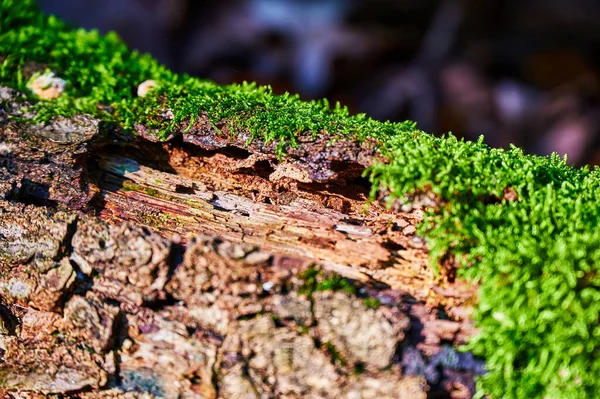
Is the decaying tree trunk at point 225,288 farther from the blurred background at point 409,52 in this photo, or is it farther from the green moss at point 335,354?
the blurred background at point 409,52

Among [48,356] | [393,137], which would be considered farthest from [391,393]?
[48,356]

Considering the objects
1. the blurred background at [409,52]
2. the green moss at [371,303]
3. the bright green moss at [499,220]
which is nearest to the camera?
the bright green moss at [499,220]

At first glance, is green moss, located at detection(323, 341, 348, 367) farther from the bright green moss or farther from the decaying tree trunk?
the bright green moss

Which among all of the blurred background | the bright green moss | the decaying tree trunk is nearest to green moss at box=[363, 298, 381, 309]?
the decaying tree trunk

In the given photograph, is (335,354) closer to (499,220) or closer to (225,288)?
(225,288)

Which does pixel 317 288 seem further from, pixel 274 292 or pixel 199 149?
pixel 199 149

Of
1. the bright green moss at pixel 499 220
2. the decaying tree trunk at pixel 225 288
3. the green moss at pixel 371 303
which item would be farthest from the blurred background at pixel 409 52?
the green moss at pixel 371 303

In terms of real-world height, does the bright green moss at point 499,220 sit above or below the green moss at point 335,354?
above

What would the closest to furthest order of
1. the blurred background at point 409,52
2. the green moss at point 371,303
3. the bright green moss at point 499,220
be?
the bright green moss at point 499,220
the green moss at point 371,303
the blurred background at point 409,52
